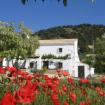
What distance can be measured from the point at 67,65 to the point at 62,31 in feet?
308

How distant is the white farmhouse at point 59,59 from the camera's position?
3209 inches

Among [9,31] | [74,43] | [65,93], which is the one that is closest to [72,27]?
[74,43]

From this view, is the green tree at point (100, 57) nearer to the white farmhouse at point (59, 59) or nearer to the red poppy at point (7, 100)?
the white farmhouse at point (59, 59)

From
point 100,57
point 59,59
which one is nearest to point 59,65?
point 59,59

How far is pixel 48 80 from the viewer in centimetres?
754

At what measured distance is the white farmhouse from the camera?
8150 cm

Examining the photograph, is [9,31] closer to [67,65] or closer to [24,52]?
[24,52]

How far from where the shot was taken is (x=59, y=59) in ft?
268

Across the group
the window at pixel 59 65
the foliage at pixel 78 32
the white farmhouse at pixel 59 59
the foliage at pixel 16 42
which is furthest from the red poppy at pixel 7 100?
the foliage at pixel 78 32

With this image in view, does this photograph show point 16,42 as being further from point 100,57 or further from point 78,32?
point 78,32

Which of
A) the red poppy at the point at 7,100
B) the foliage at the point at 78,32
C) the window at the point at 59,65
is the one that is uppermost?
the foliage at the point at 78,32

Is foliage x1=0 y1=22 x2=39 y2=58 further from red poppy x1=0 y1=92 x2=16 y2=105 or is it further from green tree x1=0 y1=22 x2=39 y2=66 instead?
red poppy x1=0 y1=92 x2=16 y2=105

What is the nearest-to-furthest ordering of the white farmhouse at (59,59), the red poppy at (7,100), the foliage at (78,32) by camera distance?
1. the red poppy at (7,100)
2. the white farmhouse at (59,59)
3. the foliage at (78,32)

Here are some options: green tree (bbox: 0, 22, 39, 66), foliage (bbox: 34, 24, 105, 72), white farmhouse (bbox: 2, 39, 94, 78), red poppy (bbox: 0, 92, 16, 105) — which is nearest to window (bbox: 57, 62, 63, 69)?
white farmhouse (bbox: 2, 39, 94, 78)
